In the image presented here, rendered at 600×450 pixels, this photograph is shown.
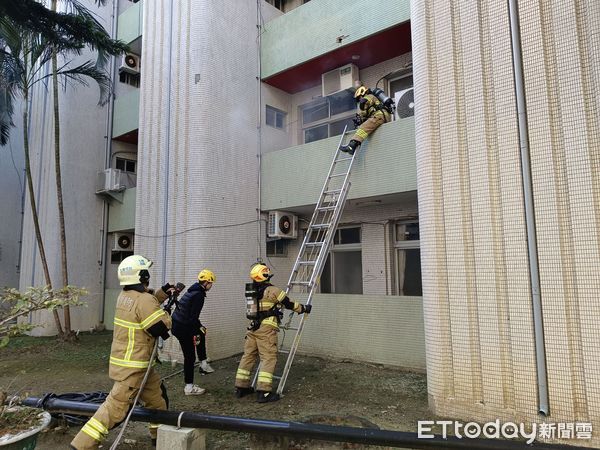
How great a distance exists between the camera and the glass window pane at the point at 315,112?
9438 mm

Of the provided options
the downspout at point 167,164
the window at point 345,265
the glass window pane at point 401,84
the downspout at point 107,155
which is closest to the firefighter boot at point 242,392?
the downspout at point 167,164

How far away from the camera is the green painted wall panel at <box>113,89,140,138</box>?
1167cm

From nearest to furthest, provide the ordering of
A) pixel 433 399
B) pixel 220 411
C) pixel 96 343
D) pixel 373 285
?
pixel 433 399 < pixel 220 411 < pixel 373 285 < pixel 96 343

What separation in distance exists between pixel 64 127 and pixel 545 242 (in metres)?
12.1

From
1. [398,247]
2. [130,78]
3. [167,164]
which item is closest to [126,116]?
[130,78]

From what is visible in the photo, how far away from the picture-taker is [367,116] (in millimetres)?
7336

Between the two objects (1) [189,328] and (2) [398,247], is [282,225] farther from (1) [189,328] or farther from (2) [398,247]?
(1) [189,328]

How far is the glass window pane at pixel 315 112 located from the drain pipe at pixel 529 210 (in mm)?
5138

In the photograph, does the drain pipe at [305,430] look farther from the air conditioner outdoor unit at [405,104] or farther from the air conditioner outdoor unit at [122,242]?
the air conditioner outdoor unit at [122,242]

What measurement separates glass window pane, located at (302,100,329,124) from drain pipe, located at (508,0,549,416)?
5138 mm

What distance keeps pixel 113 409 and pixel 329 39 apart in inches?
292

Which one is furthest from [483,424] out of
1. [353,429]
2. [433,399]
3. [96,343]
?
[96,343]

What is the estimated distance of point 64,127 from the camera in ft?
37.4

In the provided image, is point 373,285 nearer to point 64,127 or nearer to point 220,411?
point 220,411
